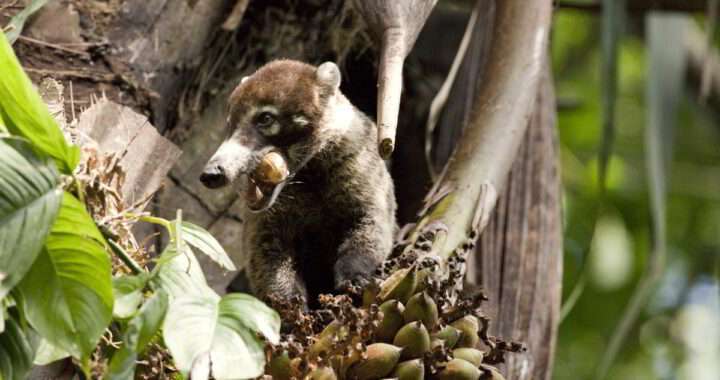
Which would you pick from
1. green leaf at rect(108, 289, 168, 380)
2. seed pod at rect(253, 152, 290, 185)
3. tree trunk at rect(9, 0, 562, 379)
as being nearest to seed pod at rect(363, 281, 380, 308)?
seed pod at rect(253, 152, 290, 185)

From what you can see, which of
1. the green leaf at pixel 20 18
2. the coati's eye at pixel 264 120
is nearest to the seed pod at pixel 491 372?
the coati's eye at pixel 264 120

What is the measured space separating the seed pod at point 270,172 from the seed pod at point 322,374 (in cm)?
88

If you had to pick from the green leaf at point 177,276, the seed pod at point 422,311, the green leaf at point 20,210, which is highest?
the green leaf at point 20,210

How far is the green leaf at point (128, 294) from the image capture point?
7.73 feet

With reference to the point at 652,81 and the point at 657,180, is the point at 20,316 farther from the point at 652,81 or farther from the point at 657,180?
the point at 652,81

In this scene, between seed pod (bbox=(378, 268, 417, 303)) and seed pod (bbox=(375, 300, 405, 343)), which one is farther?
seed pod (bbox=(378, 268, 417, 303))

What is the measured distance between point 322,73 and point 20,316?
64.3 inches

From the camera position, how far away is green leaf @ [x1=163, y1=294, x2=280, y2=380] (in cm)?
229

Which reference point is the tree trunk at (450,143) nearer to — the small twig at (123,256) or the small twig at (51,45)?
the small twig at (51,45)

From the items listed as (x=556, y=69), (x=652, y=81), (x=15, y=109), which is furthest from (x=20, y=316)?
(x=556, y=69)

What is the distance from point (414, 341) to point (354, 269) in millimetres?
799

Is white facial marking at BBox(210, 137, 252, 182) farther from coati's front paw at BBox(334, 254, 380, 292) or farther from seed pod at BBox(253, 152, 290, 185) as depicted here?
coati's front paw at BBox(334, 254, 380, 292)

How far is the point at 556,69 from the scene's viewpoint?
25.2 ft

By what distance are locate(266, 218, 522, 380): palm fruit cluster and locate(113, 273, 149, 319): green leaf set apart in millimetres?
375
